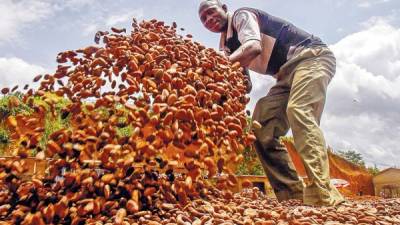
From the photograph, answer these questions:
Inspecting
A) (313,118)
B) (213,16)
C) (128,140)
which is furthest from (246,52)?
(128,140)

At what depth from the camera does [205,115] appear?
190 cm

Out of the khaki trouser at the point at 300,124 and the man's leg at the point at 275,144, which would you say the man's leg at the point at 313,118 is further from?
the man's leg at the point at 275,144

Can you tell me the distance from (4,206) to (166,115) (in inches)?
34.9

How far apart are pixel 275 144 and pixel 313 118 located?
0.59 m

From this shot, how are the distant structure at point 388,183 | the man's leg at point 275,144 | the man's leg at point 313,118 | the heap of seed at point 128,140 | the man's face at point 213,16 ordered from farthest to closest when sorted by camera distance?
the distant structure at point 388,183
the man's leg at point 275,144
the man's face at point 213,16
the man's leg at point 313,118
the heap of seed at point 128,140

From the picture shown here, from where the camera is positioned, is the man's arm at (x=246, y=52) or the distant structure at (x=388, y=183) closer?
the man's arm at (x=246, y=52)

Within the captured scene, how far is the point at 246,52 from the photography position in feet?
8.82

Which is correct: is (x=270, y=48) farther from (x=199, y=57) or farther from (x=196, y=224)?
(x=196, y=224)

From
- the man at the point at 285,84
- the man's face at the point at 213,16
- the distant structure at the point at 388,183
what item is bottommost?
the distant structure at the point at 388,183

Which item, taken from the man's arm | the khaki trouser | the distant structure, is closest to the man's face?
the man's arm

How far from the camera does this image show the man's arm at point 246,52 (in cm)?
266

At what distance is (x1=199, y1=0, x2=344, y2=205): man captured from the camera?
106 inches

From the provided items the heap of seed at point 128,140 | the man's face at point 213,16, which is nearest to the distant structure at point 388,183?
the man's face at point 213,16

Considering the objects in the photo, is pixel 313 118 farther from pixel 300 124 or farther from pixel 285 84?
pixel 285 84
